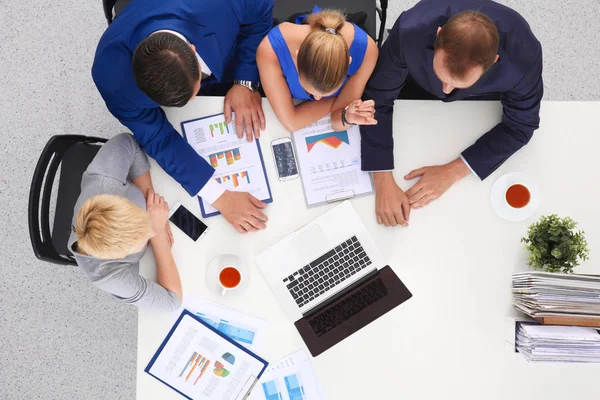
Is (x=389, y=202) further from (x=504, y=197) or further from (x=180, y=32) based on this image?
(x=180, y=32)

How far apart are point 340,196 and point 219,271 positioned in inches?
17.6

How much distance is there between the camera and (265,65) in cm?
159

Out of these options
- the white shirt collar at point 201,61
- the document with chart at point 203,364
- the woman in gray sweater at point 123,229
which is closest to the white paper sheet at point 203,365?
the document with chart at point 203,364

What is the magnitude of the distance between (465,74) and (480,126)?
36cm

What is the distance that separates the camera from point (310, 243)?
1533 mm

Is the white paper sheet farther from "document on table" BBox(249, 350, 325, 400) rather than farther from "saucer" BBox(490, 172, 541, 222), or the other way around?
"saucer" BBox(490, 172, 541, 222)

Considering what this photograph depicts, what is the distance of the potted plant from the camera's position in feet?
4.62

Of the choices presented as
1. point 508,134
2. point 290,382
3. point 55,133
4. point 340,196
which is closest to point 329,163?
point 340,196

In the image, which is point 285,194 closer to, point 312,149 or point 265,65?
point 312,149

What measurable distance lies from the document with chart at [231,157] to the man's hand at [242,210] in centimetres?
4

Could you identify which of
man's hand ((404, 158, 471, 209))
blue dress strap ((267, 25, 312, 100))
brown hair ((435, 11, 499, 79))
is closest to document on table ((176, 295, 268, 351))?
man's hand ((404, 158, 471, 209))

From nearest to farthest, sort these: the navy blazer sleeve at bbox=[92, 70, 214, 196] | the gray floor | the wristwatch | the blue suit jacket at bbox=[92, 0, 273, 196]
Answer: the blue suit jacket at bbox=[92, 0, 273, 196] < the navy blazer sleeve at bbox=[92, 70, 214, 196] < the wristwatch < the gray floor

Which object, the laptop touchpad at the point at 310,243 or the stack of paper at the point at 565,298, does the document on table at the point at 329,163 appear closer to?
the laptop touchpad at the point at 310,243

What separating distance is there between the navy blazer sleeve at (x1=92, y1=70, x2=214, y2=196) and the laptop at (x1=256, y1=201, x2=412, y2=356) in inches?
12.3
